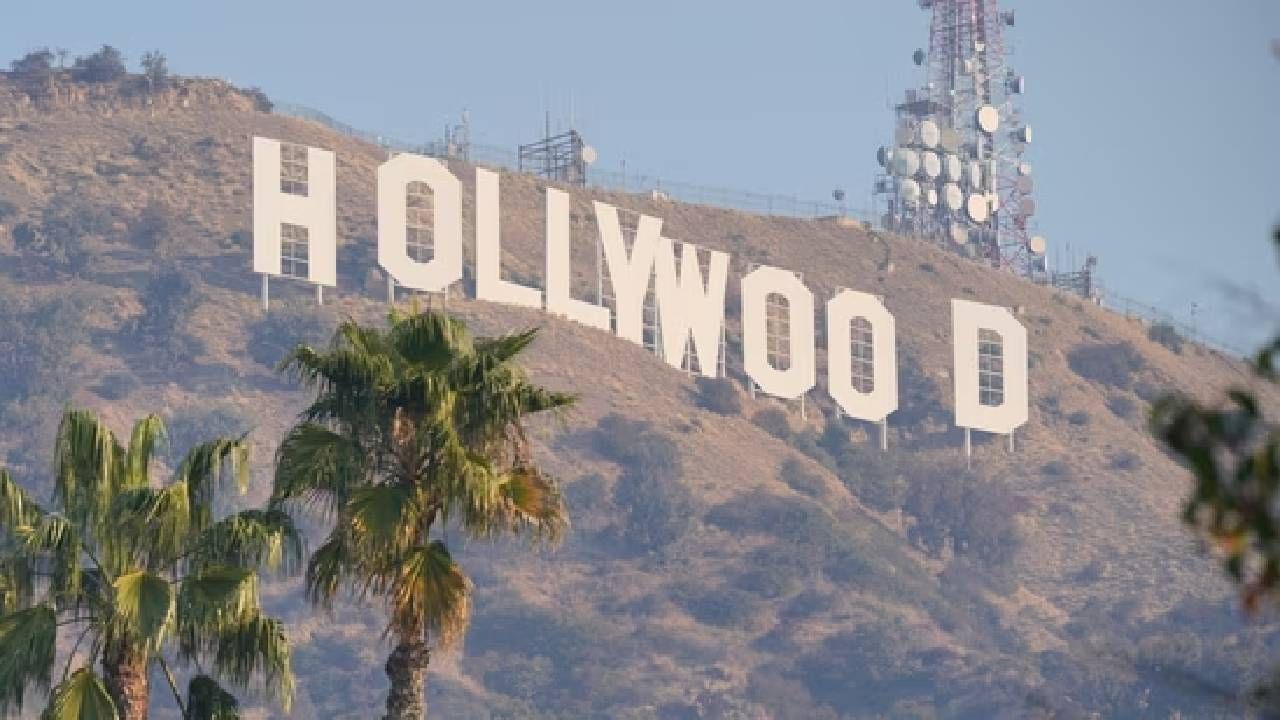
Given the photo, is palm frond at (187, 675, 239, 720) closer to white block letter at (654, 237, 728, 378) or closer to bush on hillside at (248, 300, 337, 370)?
white block letter at (654, 237, 728, 378)

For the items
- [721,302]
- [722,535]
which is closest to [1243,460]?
[721,302]

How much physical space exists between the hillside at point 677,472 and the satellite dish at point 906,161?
Result: 5.53m

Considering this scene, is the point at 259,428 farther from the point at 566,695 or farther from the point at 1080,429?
the point at 1080,429

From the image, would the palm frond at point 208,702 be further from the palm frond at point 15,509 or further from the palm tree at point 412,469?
the palm frond at point 15,509

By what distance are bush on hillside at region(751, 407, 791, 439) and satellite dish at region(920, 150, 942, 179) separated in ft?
64.6

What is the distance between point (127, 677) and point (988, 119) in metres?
149

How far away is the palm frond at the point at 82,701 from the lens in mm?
22562

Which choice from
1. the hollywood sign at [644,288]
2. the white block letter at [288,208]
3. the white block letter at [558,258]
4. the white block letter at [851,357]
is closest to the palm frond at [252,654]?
the hollywood sign at [644,288]

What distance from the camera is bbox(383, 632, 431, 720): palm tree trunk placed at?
23969mm

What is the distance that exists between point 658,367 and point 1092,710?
3261 cm

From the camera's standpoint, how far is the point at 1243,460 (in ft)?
32.3

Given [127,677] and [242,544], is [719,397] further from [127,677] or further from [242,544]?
[127,677]

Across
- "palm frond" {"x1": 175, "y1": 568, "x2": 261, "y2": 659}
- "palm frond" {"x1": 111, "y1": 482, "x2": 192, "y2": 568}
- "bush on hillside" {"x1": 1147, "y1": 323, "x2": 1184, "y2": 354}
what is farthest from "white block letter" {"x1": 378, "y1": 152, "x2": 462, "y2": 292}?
"palm frond" {"x1": 175, "y1": 568, "x2": 261, "y2": 659}

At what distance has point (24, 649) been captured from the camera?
22.9 metres
